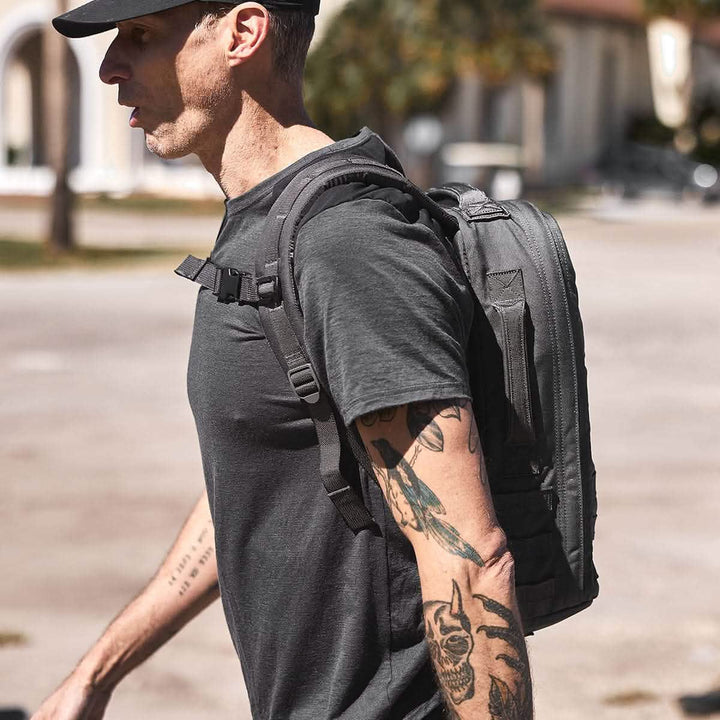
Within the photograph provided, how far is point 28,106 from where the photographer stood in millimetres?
43750

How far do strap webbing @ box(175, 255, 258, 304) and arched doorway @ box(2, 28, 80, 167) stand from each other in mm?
39272

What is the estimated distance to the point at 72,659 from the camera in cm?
506

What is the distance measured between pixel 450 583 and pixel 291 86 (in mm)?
732

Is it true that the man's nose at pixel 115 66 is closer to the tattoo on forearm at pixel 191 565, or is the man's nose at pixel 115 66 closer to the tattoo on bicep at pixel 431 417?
the tattoo on bicep at pixel 431 417

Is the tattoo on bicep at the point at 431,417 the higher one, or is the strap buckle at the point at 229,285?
the strap buckle at the point at 229,285

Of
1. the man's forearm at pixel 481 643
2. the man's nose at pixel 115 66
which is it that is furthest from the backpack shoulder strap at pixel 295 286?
the man's nose at pixel 115 66

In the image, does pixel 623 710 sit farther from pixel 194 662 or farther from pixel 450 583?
pixel 450 583

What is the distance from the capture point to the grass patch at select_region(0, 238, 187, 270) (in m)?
19.0

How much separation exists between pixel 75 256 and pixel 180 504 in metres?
13.6

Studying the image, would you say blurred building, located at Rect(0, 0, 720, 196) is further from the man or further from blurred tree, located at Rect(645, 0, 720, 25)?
the man

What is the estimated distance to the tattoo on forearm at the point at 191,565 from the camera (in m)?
2.42

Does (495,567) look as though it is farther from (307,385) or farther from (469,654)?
(307,385)

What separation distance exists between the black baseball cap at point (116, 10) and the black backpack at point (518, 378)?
0.23 m

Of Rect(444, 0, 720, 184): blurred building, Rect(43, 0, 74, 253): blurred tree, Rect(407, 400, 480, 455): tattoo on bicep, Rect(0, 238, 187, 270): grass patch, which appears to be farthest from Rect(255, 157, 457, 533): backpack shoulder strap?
Rect(444, 0, 720, 184): blurred building
